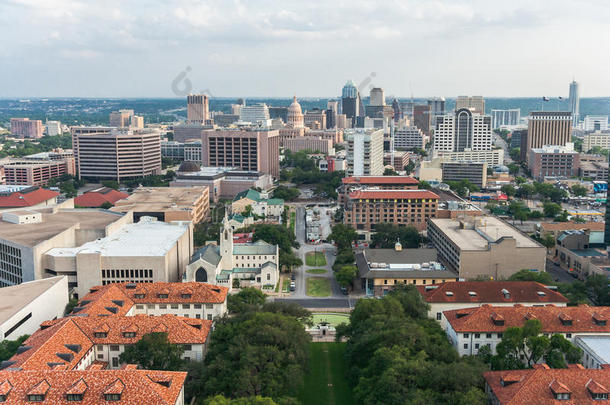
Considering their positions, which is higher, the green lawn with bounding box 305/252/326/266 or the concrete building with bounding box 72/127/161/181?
the concrete building with bounding box 72/127/161/181

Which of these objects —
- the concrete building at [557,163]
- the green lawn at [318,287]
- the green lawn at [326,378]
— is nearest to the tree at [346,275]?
the green lawn at [318,287]

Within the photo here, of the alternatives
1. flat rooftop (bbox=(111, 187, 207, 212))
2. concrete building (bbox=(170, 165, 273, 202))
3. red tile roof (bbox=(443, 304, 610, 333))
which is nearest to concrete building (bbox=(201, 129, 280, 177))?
concrete building (bbox=(170, 165, 273, 202))

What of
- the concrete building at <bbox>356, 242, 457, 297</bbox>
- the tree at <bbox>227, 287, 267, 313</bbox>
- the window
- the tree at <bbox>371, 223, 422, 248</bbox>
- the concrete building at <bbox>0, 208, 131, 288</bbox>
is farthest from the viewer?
the tree at <bbox>371, 223, 422, 248</bbox>

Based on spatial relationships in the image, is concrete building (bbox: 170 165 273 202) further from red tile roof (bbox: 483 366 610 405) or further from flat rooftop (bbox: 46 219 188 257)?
red tile roof (bbox: 483 366 610 405)

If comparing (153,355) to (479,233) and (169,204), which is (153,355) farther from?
(169,204)

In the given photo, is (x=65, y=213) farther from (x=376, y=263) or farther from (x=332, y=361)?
(x=332, y=361)

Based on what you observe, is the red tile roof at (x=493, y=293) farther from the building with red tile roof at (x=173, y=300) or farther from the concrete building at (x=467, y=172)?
the concrete building at (x=467, y=172)

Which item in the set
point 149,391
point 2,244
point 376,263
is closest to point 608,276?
point 376,263
